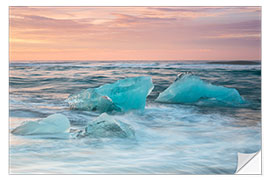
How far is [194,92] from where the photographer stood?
4.96 m

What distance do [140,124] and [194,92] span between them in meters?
1.28

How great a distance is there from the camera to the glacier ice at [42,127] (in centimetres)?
359

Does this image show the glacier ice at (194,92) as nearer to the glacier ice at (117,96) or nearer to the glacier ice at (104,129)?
the glacier ice at (117,96)

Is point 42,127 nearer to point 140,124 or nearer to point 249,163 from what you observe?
point 140,124

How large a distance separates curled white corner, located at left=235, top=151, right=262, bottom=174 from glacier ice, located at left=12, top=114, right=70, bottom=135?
1920 millimetres

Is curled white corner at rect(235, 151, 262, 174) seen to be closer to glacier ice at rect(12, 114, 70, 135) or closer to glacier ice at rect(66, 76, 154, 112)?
glacier ice at rect(66, 76, 154, 112)

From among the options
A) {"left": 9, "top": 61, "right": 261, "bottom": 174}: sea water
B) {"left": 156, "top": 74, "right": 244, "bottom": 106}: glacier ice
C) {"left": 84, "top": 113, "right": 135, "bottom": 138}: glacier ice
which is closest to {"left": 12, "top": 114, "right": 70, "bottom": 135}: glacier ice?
{"left": 9, "top": 61, "right": 261, "bottom": 174}: sea water

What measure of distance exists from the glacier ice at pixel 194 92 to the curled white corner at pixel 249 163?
1.10 m

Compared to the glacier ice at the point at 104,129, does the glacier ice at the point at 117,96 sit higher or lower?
higher

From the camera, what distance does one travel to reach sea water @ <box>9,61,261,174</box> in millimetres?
3266

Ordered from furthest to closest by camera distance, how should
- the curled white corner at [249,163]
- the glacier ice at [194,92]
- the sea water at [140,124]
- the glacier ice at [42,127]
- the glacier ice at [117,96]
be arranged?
1. the glacier ice at [194,92]
2. the glacier ice at [117,96]
3. the glacier ice at [42,127]
4. the curled white corner at [249,163]
5. the sea water at [140,124]
